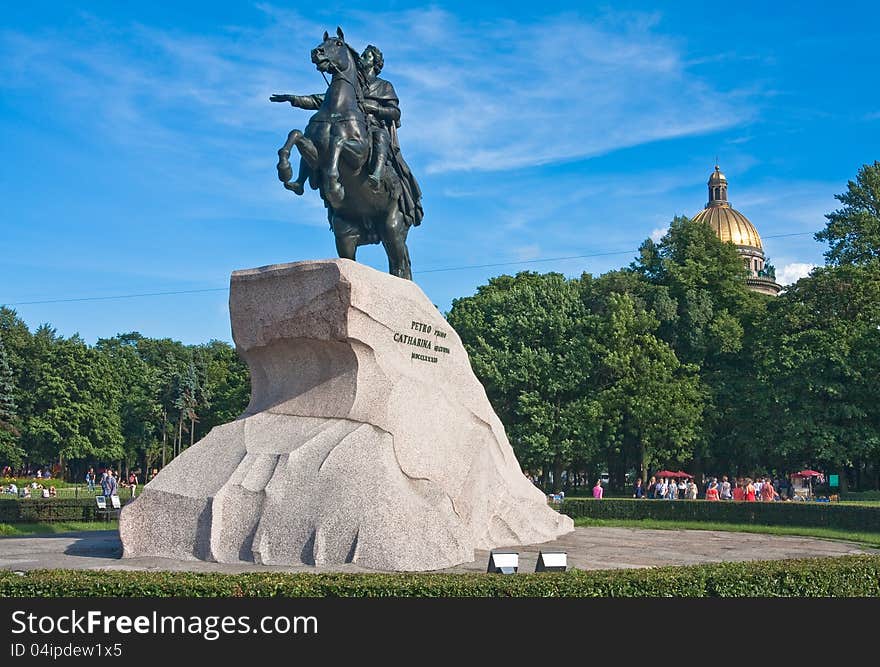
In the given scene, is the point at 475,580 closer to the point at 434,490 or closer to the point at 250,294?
the point at 434,490

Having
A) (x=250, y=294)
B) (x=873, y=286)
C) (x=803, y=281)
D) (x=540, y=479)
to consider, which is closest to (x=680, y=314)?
(x=803, y=281)

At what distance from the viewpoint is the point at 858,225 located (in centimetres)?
4544

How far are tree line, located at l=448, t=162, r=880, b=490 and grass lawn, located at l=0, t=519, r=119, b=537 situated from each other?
2133 centimetres

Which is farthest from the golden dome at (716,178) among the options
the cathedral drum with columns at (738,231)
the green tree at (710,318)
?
the green tree at (710,318)

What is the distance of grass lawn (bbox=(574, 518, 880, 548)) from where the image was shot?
19.2 m

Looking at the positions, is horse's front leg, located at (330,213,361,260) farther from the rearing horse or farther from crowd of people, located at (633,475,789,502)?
crowd of people, located at (633,475,789,502)

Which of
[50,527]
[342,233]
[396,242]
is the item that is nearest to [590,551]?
[396,242]

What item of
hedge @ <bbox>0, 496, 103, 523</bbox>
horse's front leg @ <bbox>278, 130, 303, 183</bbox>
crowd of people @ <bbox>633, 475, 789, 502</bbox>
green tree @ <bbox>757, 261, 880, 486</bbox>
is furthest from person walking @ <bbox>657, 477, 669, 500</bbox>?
horse's front leg @ <bbox>278, 130, 303, 183</bbox>

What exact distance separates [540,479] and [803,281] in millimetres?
18338

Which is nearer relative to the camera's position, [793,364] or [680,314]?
[793,364]

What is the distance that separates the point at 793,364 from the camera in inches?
1551

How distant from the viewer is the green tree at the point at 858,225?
148ft

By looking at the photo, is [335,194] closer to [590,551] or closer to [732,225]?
[590,551]

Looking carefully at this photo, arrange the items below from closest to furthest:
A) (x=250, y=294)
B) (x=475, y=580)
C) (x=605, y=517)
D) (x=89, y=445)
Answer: (x=475, y=580) → (x=250, y=294) → (x=605, y=517) → (x=89, y=445)
